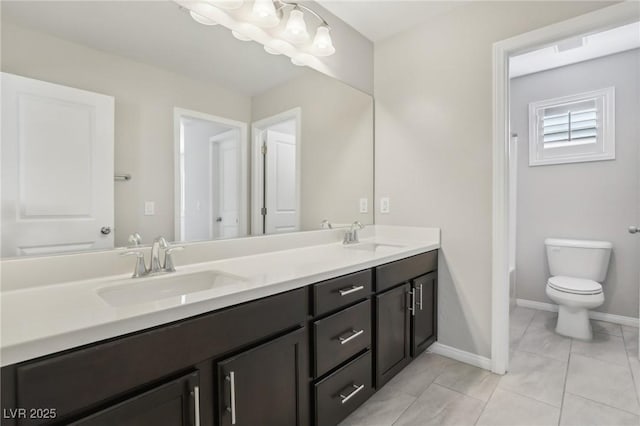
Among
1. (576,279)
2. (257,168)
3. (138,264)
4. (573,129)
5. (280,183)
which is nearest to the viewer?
(138,264)

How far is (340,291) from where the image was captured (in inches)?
53.1

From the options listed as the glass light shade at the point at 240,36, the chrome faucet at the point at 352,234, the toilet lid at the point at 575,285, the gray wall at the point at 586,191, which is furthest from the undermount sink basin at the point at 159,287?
the gray wall at the point at 586,191

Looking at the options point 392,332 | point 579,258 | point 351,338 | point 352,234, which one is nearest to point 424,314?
point 392,332

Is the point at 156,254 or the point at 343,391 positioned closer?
the point at 156,254

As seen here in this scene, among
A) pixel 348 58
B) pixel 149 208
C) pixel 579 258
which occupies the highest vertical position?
pixel 348 58

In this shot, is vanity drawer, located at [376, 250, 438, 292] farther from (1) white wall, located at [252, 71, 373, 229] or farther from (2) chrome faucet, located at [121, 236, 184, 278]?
(2) chrome faucet, located at [121, 236, 184, 278]

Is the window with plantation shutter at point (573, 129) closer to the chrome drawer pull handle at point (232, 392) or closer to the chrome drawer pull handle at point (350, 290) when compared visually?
the chrome drawer pull handle at point (350, 290)

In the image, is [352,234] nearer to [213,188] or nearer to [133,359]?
[213,188]

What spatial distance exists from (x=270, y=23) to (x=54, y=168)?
46.8 inches

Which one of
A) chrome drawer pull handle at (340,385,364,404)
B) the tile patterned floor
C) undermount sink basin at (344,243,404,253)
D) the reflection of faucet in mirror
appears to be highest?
the reflection of faucet in mirror

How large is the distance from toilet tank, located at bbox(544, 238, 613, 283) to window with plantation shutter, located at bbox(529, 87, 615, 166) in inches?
29.7

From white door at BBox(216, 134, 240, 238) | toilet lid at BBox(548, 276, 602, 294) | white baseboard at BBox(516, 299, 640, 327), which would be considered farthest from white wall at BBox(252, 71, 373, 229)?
white baseboard at BBox(516, 299, 640, 327)

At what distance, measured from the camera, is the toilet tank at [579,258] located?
2607 millimetres

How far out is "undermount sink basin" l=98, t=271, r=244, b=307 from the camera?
1.05m
